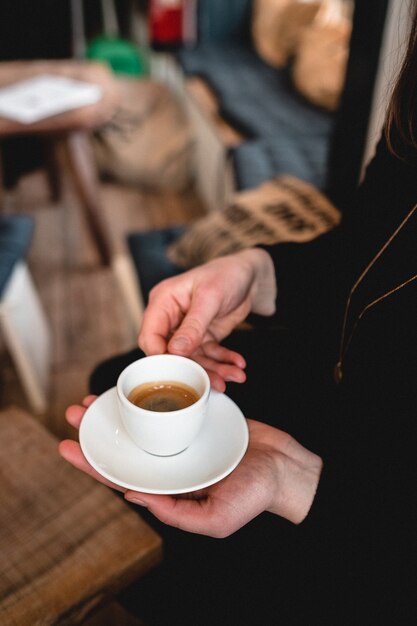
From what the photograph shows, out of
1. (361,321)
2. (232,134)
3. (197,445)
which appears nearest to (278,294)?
(361,321)

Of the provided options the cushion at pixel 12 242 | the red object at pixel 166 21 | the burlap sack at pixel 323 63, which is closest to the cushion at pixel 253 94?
the burlap sack at pixel 323 63

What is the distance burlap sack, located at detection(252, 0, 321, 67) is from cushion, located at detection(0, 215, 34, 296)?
215 centimetres

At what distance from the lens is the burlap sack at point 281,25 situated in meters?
3.08

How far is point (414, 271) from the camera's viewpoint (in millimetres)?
790

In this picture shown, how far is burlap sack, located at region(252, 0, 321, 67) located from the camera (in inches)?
121

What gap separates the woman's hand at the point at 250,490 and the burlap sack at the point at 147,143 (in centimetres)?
235

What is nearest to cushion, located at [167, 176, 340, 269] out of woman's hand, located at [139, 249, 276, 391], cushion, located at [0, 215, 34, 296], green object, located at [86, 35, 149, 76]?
woman's hand, located at [139, 249, 276, 391]

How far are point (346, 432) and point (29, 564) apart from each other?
1.62 ft

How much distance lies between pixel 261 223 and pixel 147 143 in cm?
177

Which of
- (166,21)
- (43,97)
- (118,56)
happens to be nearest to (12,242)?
(43,97)

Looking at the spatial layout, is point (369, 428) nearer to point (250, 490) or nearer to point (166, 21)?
point (250, 490)

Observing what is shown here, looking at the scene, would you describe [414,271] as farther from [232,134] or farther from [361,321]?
[232,134]

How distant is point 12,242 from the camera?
1.60 meters

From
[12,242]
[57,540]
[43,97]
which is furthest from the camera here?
[43,97]
